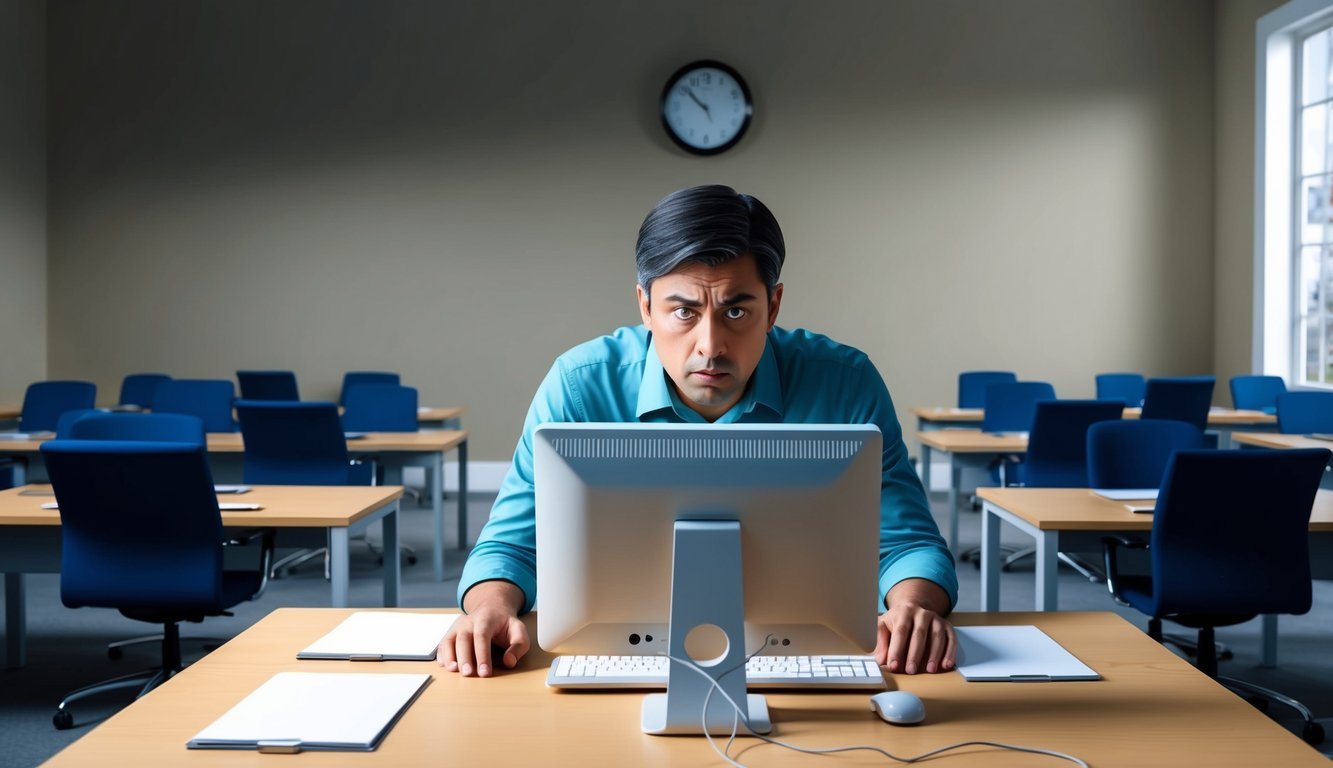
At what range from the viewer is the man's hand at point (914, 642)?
1486mm

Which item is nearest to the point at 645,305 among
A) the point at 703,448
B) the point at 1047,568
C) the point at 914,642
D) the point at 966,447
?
the point at 703,448

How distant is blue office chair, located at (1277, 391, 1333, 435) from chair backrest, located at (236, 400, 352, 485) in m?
A: 4.53

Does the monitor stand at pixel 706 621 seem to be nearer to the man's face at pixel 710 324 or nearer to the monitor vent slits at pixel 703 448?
the monitor vent slits at pixel 703 448

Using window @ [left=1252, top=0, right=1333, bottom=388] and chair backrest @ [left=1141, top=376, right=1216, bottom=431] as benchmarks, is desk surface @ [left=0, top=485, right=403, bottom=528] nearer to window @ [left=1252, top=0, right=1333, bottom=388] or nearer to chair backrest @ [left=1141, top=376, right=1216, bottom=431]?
chair backrest @ [left=1141, top=376, right=1216, bottom=431]

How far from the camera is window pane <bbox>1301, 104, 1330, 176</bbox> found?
6.86 m

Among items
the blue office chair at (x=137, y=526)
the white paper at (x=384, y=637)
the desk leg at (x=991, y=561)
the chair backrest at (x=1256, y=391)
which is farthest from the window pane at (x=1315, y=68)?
the white paper at (x=384, y=637)

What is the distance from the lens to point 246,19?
767 cm

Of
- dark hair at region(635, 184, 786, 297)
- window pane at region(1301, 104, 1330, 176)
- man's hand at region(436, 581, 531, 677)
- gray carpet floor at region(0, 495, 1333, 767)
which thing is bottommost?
gray carpet floor at region(0, 495, 1333, 767)

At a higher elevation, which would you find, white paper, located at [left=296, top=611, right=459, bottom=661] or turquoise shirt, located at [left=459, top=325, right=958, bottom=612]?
turquoise shirt, located at [left=459, top=325, right=958, bottom=612]

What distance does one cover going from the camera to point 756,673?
4.71 feet

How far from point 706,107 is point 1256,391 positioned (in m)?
4.10

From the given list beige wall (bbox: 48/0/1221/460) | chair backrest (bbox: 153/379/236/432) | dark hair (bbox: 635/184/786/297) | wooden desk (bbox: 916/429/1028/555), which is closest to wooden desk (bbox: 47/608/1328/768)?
dark hair (bbox: 635/184/786/297)

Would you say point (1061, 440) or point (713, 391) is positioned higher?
point (713, 391)

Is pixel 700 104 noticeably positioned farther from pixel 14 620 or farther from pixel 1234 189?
pixel 14 620
